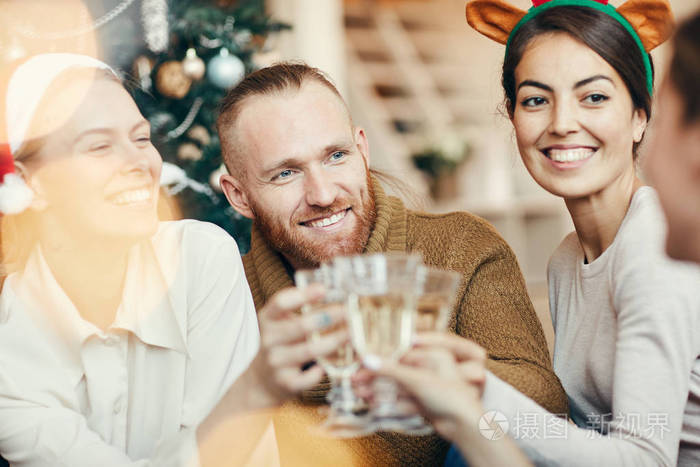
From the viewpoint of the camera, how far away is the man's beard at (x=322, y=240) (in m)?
1.68

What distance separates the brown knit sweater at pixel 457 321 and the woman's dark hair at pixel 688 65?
0.72 meters

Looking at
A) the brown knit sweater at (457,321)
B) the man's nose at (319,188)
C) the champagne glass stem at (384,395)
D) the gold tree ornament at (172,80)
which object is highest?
the gold tree ornament at (172,80)

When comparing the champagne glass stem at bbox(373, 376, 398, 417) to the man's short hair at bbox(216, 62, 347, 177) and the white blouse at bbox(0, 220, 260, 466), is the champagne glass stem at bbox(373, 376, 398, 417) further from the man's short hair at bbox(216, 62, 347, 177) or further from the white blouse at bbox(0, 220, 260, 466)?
the man's short hair at bbox(216, 62, 347, 177)

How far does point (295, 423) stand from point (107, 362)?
472 millimetres

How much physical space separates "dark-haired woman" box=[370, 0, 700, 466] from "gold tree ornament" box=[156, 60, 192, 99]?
1328mm

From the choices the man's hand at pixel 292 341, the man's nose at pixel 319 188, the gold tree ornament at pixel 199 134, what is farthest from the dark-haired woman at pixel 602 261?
the gold tree ornament at pixel 199 134

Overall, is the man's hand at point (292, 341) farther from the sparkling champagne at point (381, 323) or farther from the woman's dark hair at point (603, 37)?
the woman's dark hair at point (603, 37)

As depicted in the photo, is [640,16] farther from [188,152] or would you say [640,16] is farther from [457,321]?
[188,152]

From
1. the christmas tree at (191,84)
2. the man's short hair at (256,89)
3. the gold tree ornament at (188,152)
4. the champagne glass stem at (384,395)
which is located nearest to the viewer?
the champagne glass stem at (384,395)

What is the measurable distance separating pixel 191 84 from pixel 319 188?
50.4 inches

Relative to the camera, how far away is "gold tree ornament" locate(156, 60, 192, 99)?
2.63m

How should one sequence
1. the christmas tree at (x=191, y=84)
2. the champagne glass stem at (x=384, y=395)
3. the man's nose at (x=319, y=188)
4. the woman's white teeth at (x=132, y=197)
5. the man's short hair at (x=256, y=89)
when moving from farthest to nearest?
1. the christmas tree at (x=191, y=84)
2. the man's short hair at (x=256, y=89)
3. the man's nose at (x=319, y=188)
4. the woman's white teeth at (x=132, y=197)
5. the champagne glass stem at (x=384, y=395)

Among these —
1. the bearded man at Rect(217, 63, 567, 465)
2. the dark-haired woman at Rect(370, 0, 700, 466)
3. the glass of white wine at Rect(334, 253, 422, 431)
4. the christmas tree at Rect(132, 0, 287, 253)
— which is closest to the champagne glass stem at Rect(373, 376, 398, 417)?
the glass of white wine at Rect(334, 253, 422, 431)

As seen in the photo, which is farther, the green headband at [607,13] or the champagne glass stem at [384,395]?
the green headband at [607,13]
